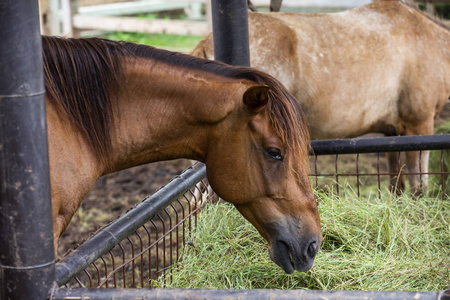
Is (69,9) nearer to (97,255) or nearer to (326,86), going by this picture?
(326,86)

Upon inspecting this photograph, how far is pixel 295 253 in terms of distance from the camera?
1893 millimetres

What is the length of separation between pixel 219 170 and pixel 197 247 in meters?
0.55

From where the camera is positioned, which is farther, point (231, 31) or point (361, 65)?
point (361, 65)

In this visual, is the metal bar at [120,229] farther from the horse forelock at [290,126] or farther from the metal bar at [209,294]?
the horse forelock at [290,126]

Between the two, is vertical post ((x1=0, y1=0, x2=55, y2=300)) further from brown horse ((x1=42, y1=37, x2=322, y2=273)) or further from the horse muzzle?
the horse muzzle

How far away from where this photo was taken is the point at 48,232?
40.6 inches

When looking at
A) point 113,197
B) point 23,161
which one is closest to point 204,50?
point 113,197

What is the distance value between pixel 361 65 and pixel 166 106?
2.79m

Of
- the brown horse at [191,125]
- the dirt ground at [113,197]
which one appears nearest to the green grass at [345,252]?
the brown horse at [191,125]

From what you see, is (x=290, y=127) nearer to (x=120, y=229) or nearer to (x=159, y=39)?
(x=120, y=229)

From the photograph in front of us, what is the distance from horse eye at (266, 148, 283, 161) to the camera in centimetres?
187

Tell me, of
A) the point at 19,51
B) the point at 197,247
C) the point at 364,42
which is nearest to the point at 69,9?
the point at 364,42

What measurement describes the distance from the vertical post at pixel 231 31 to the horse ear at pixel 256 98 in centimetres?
75

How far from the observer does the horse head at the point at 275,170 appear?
1885 mm
